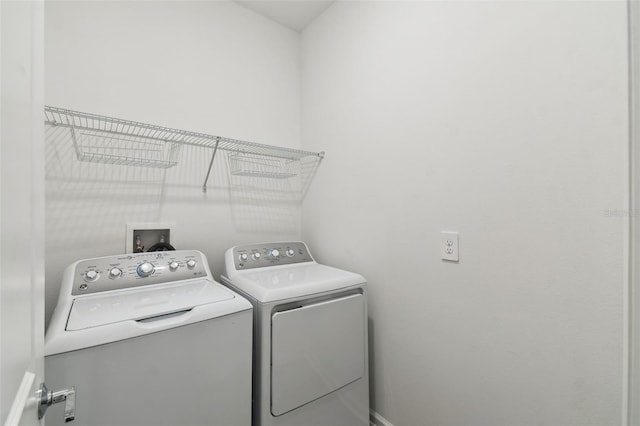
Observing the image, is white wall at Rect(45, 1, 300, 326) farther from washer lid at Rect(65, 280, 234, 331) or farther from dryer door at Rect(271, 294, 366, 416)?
dryer door at Rect(271, 294, 366, 416)

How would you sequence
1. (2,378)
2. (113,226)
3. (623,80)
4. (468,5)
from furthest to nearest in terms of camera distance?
(113,226)
(468,5)
(623,80)
(2,378)

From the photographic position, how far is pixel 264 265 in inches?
68.2

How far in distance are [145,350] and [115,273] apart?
546 mm

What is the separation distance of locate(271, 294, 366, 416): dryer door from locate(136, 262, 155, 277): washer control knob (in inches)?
27.2

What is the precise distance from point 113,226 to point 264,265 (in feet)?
2.93

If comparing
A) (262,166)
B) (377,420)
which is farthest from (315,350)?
(262,166)

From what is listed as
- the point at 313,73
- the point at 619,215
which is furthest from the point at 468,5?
the point at 313,73

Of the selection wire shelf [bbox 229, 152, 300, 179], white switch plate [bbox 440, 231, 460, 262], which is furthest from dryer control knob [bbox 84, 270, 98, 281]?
white switch plate [bbox 440, 231, 460, 262]

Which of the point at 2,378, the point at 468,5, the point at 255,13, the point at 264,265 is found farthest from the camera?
the point at 255,13

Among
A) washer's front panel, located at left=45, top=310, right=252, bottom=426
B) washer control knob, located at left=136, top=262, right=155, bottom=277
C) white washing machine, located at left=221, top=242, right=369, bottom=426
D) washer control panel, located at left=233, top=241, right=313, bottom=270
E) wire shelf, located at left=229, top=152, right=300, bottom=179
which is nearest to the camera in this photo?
washer's front panel, located at left=45, top=310, right=252, bottom=426

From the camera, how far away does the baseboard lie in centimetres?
159

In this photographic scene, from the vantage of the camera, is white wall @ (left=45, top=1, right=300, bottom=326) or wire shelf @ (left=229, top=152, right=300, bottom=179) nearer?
white wall @ (left=45, top=1, right=300, bottom=326)

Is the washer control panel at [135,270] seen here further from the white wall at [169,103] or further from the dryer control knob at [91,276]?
the white wall at [169,103]

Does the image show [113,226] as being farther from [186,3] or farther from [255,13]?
[255,13]
